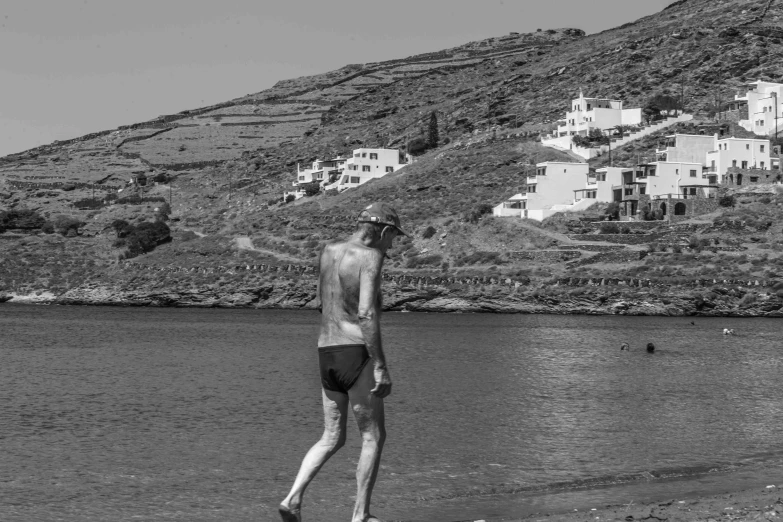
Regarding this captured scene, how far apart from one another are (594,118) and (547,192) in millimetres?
28110

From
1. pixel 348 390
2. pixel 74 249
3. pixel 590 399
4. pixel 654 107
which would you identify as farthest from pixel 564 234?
pixel 348 390

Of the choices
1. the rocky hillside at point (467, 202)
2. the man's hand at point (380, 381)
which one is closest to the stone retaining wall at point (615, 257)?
the rocky hillside at point (467, 202)

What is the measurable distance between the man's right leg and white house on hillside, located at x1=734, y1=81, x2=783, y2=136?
401 feet

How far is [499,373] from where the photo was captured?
136 ft

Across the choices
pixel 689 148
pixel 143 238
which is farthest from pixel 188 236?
pixel 689 148

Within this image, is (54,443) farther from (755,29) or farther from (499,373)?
(755,29)

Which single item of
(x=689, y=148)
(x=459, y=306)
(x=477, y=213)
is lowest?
(x=459, y=306)

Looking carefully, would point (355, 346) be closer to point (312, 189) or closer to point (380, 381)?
point (380, 381)

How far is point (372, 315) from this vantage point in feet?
34.8

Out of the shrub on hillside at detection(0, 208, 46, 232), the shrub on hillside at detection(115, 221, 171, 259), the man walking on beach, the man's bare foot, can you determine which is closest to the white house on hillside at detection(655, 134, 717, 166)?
the shrub on hillside at detection(115, 221, 171, 259)

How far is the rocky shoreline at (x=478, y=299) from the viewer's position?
86.5 meters

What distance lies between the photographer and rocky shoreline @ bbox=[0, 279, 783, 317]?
284ft

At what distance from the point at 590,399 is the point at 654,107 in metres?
114

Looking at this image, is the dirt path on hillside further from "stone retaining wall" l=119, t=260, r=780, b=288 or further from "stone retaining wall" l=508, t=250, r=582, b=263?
"stone retaining wall" l=508, t=250, r=582, b=263
